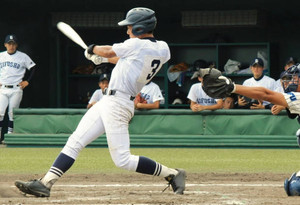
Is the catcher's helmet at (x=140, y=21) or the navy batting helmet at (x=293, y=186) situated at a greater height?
the catcher's helmet at (x=140, y=21)

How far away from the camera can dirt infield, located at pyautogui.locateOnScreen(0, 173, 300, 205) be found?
6.41 meters

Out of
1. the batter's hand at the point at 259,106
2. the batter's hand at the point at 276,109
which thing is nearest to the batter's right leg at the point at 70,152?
the batter's hand at the point at 276,109

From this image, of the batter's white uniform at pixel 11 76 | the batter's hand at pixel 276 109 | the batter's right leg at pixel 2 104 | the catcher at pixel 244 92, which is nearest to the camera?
the catcher at pixel 244 92

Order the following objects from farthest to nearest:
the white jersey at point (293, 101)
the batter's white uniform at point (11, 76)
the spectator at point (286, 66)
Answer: the batter's white uniform at point (11, 76), the spectator at point (286, 66), the white jersey at point (293, 101)

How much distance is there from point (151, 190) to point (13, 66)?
7072 millimetres

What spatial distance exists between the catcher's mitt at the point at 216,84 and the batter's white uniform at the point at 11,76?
818 cm

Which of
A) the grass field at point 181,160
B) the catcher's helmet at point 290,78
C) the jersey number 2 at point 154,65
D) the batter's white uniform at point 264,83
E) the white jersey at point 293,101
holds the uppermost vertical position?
the jersey number 2 at point 154,65

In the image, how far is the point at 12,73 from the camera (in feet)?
45.7

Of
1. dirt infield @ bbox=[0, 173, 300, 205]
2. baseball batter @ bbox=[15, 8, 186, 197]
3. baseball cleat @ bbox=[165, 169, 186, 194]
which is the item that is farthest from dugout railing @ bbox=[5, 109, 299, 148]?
baseball batter @ bbox=[15, 8, 186, 197]

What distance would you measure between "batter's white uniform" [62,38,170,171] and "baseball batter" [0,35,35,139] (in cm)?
709

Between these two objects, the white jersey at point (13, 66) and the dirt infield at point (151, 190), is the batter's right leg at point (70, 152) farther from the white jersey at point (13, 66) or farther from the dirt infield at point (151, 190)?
the white jersey at point (13, 66)

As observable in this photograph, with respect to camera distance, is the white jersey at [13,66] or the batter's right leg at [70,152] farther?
the white jersey at [13,66]

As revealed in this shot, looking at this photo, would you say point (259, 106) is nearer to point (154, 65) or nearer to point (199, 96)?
point (199, 96)

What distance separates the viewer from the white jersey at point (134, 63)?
6688mm
